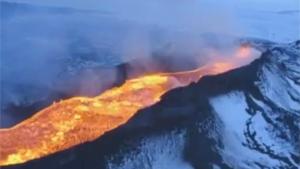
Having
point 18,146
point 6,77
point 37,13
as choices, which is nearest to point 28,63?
point 6,77

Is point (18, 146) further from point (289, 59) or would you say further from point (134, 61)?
point (289, 59)

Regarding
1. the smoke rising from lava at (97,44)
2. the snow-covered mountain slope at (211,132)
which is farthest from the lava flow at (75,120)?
the smoke rising from lava at (97,44)

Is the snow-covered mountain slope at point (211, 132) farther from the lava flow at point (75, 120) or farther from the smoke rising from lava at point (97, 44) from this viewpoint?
the smoke rising from lava at point (97, 44)

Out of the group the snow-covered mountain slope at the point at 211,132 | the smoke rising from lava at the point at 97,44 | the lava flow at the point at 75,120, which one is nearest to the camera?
the lava flow at the point at 75,120

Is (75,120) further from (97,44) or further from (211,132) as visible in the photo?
(97,44)

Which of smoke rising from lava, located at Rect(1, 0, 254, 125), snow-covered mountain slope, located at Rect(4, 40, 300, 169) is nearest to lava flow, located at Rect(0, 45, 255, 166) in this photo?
snow-covered mountain slope, located at Rect(4, 40, 300, 169)
